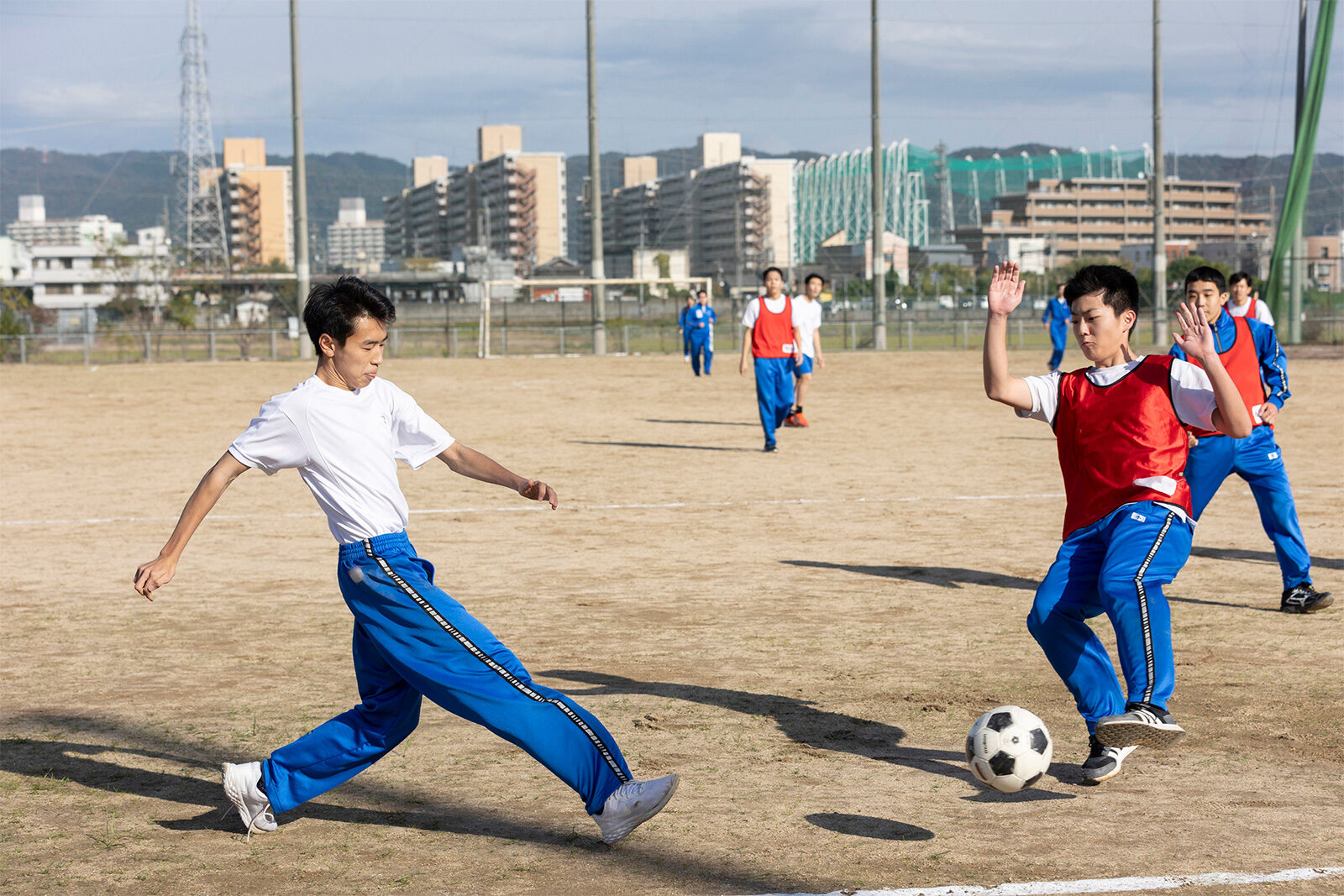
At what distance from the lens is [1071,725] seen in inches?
198

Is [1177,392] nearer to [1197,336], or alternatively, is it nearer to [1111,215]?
[1197,336]

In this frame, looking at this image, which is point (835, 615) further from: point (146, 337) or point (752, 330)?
point (146, 337)

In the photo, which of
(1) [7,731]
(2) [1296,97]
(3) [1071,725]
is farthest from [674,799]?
(2) [1296,97]

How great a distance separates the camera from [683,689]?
5.61 meters

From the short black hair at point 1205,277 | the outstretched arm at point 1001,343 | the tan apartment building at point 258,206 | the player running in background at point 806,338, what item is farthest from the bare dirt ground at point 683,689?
the tan apartment building at point 258,206

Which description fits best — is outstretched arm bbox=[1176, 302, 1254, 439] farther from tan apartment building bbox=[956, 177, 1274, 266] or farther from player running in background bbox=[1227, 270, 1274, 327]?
tan apartment building bbox=[956, 177, 1274, 266]

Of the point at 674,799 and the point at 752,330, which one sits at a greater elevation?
the point at 752,330

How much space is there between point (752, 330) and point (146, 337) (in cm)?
2742

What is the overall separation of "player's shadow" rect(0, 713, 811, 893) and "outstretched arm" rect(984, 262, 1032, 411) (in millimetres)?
1721

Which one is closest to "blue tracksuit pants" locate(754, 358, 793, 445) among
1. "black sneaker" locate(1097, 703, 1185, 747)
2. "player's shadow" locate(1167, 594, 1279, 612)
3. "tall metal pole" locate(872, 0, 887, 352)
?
"player's shadow" locate(1167, 594, 1279, 612)

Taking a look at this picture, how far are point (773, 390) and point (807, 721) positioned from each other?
9.31m

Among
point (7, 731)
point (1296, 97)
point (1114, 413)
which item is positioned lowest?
point (7, 731)

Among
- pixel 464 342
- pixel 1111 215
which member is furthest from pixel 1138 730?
pixel 1111 215

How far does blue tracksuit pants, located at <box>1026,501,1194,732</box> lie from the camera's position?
13.8 ft
